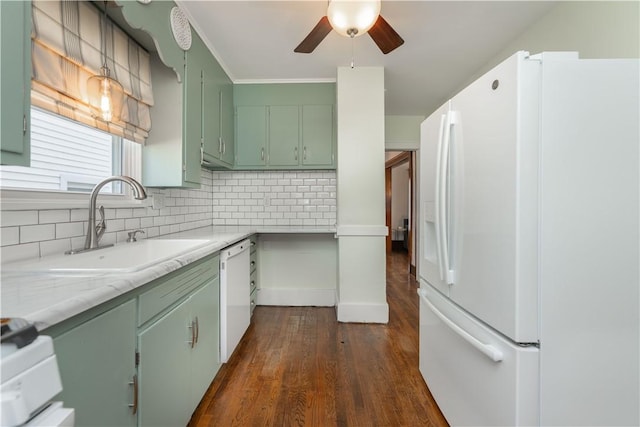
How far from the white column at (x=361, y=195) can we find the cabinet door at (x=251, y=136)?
0.86m

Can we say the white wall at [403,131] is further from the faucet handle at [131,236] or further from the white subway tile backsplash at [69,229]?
the white subway tile backsplash at [69,229]

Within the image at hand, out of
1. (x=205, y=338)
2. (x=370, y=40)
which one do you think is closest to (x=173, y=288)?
(x=205, y=338)

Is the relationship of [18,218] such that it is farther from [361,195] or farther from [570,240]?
[361,195]

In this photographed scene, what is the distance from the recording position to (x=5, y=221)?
1.10 m

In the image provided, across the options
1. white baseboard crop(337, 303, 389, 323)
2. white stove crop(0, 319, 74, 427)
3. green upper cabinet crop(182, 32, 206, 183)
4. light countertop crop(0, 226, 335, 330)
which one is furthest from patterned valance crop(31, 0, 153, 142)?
white baseboard crop(337, 303, 389, 323)

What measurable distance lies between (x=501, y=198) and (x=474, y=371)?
757 mm

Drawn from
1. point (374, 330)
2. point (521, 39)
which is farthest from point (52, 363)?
point (521, 39)

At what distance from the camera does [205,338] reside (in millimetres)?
1655

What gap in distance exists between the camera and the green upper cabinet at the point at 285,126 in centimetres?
308

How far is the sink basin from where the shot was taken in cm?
103

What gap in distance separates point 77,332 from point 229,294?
1288mm

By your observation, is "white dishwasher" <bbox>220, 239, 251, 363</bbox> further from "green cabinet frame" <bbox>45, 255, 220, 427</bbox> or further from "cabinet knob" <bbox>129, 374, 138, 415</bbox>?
"cabinet knob" <bbox>129, 374, 138, 415</bbox>

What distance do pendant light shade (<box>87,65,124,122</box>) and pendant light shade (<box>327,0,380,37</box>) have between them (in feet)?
4.19

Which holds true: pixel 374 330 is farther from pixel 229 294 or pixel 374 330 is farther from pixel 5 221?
pixel 5 221
